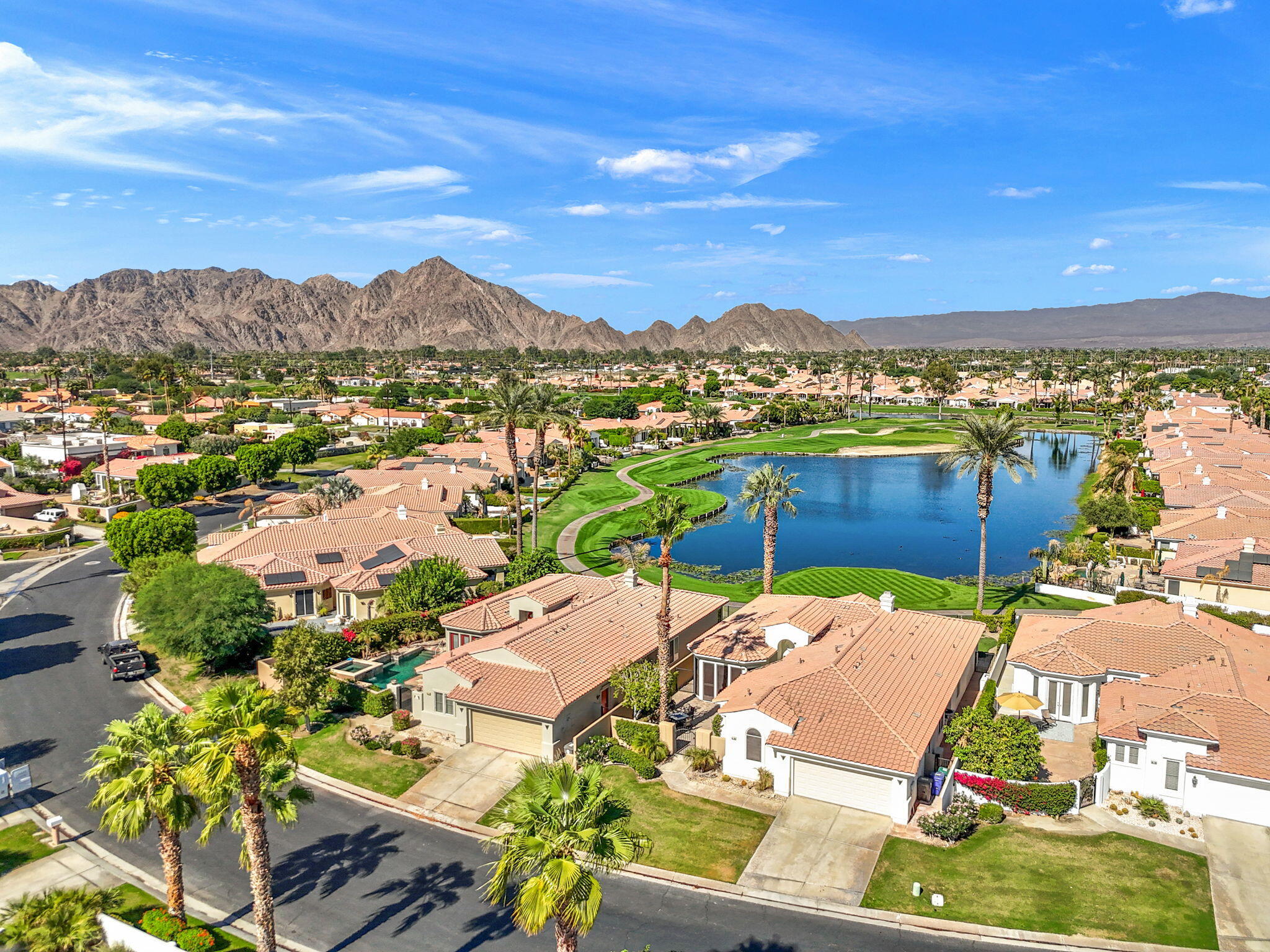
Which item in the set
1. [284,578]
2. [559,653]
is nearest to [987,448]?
[559,653]

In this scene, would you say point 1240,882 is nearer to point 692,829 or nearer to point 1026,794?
point 1026,794

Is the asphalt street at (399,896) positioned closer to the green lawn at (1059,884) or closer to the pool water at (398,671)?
the green lawn at (1059,884)

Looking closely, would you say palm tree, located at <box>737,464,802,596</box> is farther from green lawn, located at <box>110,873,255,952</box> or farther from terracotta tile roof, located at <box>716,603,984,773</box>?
green lawn, located at <box>110,873,255,952</box>

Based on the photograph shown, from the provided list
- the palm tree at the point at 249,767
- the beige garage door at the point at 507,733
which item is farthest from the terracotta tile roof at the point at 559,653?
the palm tree at the point at 249,767

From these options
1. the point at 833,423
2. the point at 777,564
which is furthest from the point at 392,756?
the point at 833,423

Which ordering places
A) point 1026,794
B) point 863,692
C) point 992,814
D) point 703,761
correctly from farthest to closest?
point 703,761
point 863,692
point 1026,794
point 992,814

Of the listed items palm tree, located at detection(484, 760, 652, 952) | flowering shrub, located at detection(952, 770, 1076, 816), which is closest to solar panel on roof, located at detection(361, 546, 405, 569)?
flowering shrub, located at detection(952, 770, 1076, 816)
